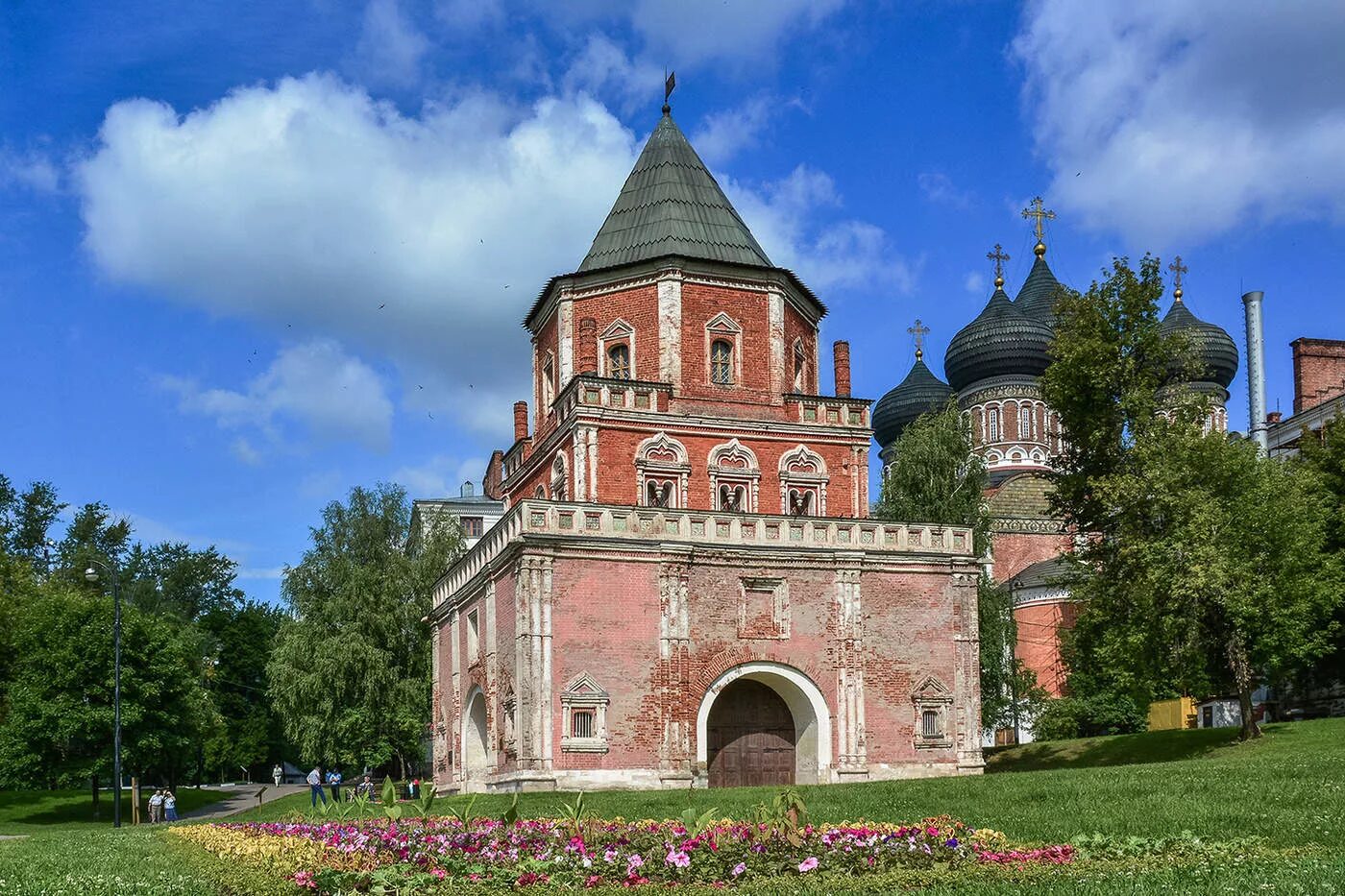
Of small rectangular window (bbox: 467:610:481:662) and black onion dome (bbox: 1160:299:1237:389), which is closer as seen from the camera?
small rectangular window (bbox: 467:610:481:662)

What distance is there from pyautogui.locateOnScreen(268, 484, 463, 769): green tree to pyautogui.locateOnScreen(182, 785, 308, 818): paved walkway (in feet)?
14.4

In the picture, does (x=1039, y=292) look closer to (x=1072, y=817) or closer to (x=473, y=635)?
(x=473, y=635)

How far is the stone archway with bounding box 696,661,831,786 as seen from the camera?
33156mm

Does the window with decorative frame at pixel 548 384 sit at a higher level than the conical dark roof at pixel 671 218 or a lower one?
lower

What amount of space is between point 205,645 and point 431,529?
24.4m

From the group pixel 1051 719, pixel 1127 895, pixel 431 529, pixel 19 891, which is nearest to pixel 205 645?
pixel 431 529

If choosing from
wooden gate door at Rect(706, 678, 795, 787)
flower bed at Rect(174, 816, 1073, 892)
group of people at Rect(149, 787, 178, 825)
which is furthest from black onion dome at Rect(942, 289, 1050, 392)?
flower bed at Rect(174, 816, 1073, 892)

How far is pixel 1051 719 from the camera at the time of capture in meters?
50.0

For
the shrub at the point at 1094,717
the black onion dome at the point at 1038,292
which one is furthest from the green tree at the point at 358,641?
the black onion dome at the point at 1038,292

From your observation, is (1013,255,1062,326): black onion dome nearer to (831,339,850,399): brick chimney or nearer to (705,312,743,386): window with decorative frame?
(831,339,850,399): brick chimney

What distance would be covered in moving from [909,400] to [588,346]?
41290 mm

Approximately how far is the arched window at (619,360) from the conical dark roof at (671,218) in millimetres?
2338

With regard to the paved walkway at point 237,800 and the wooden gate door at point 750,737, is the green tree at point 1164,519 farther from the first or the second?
the paved walkway at point 237,800

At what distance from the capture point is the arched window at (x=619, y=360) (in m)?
37.1
